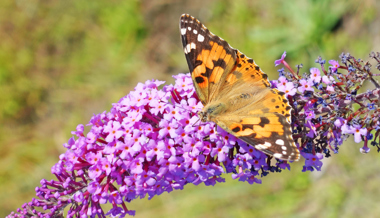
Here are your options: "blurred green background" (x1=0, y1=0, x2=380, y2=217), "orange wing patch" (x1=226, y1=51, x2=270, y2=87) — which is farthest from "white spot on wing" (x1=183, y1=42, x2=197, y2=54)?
"blurred green background" (x1=0, y1=0, x2=380, y2=217)

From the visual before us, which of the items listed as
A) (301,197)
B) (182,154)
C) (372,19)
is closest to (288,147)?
(182,154)

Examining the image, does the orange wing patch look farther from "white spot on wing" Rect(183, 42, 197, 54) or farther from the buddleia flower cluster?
"white spot on wing" Rect(183, 42, 197, 54)

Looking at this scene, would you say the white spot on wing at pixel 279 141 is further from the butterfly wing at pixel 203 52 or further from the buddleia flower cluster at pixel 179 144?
the butterfly wing at pixel 203 52

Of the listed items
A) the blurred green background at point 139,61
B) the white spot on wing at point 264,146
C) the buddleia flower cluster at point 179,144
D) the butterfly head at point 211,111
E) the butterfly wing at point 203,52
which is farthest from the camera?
the blurred green background at point 139,61

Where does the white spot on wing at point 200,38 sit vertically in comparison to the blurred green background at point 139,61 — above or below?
below

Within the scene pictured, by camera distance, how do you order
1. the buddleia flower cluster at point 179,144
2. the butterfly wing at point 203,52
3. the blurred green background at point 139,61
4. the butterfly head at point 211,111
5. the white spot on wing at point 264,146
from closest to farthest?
the white spot on wing at point 264,146 → the buddleia flower cluster at point 179,144 → the butterfly head at point 211,111 → the butterfly wing at point 203,52 → the blurred green background at point 139,61

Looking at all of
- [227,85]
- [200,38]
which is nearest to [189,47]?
[200,38]

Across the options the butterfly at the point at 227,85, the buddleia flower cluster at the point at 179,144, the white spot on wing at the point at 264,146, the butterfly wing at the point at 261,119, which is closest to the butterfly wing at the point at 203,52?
the butterfly at the point at 227,85

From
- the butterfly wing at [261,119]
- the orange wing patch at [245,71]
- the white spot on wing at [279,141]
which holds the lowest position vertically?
the white spot on wing at [279,141]

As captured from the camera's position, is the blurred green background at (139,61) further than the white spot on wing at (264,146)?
Yes
